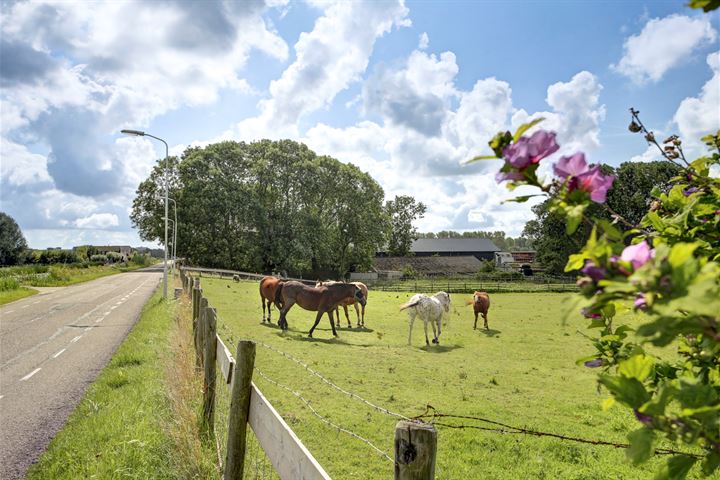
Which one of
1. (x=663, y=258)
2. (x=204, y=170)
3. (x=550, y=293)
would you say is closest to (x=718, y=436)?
(x=663, y=258)

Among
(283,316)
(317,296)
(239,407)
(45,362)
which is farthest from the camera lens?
(317,296)

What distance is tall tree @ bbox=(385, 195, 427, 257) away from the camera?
89.1 m

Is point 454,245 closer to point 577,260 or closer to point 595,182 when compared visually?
point 595,182

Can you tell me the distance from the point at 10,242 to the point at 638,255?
11289 cm

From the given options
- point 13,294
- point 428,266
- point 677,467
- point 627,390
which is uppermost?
point 627,390

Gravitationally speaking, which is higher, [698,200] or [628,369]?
[698,200]

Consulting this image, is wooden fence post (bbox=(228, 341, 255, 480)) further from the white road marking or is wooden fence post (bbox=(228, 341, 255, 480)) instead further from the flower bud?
the white road marking

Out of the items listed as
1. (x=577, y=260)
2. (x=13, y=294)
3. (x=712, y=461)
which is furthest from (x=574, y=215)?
(x=13, y=294)

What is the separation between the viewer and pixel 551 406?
9.45 meters

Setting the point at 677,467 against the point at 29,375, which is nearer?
the point at 677,467

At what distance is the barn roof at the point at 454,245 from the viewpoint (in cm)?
10000

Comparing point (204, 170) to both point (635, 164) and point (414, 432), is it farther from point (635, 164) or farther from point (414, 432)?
point (635, 164)

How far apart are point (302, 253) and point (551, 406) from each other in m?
39.5

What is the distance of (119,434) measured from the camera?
653 cm
